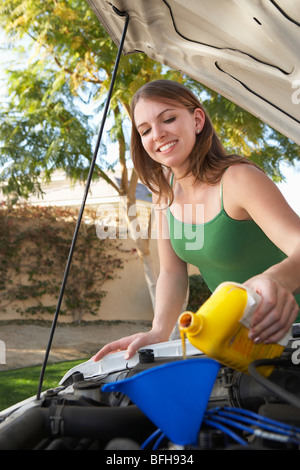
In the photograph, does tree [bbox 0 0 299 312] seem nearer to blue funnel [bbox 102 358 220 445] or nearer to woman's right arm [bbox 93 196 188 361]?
woman's right arm [bbox 93 196 188 361]

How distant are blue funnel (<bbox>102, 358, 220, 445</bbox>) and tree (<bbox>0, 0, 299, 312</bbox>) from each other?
5.79 meters

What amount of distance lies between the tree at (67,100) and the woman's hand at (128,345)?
5179 millimetres

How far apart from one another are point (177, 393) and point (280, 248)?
0.69m

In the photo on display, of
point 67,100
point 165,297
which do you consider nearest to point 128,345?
point 165,297

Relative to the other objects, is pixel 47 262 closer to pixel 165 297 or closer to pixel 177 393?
pixel 165 297

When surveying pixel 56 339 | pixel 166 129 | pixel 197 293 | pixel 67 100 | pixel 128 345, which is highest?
pixel 67 100

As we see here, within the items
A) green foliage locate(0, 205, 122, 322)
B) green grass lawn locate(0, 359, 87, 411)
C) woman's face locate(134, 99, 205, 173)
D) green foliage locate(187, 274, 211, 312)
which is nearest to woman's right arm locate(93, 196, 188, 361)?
woman's face locate(134, 99, 205, 173)

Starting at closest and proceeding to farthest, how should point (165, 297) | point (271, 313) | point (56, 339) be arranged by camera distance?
1. point (271, 313)
2. point (165, 297)
3. point (56, 339)

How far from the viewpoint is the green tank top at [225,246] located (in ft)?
5.15

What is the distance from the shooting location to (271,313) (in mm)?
819

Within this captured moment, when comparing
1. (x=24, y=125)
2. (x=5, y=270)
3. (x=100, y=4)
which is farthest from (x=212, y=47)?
(x=5, y=270)
